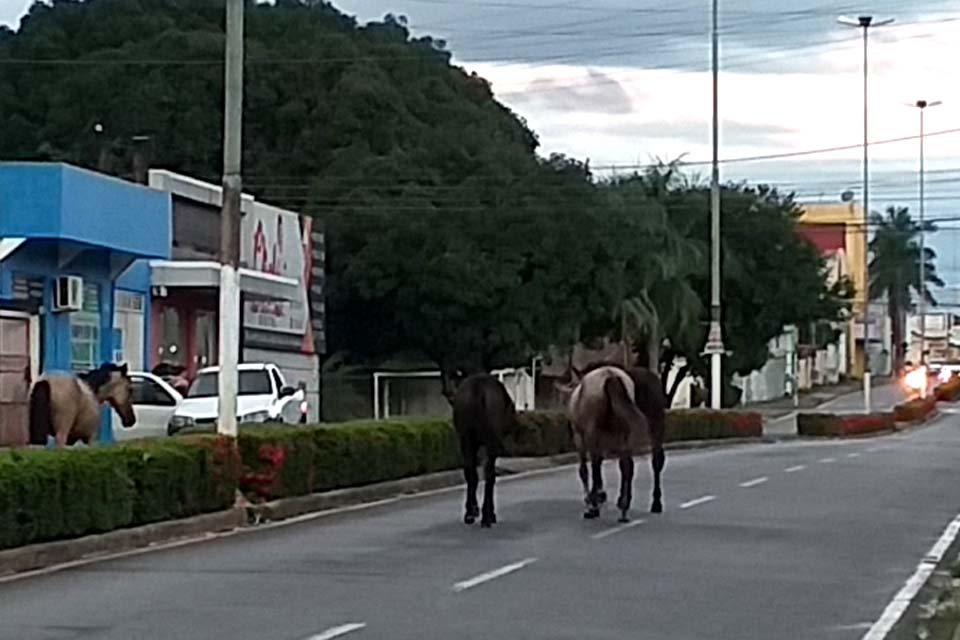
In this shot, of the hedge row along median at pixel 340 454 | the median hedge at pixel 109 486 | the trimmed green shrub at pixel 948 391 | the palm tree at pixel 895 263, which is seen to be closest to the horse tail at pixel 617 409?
the hedge row along median at pixel 340 454

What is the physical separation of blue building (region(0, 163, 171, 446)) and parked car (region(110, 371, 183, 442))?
65cm

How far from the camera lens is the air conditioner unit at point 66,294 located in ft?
128

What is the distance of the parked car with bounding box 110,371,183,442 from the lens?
3731cm

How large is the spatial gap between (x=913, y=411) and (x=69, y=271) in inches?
1596

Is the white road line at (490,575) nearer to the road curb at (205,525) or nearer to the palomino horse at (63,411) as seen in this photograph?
the road curb at (205,525)

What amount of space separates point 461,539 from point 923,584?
16.5ft

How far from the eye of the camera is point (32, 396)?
2619 cm

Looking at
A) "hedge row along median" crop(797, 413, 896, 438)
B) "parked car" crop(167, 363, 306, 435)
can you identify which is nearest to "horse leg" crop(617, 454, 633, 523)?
"parked car" crop(167, 363, 306, 435)

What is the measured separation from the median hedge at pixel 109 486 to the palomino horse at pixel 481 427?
2657 millimetres

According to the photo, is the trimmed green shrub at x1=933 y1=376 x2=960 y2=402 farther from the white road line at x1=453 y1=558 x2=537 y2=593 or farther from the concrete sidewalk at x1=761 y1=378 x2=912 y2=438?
the white road line at x1=453 y1=558 x2=537 y2=593

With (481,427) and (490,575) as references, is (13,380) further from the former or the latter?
(490,575)

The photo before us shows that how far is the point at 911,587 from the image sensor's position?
688 inches

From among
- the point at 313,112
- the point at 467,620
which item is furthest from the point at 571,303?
the point at 467,620

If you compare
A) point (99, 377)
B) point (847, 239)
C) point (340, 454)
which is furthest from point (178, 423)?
point (847, 239)
